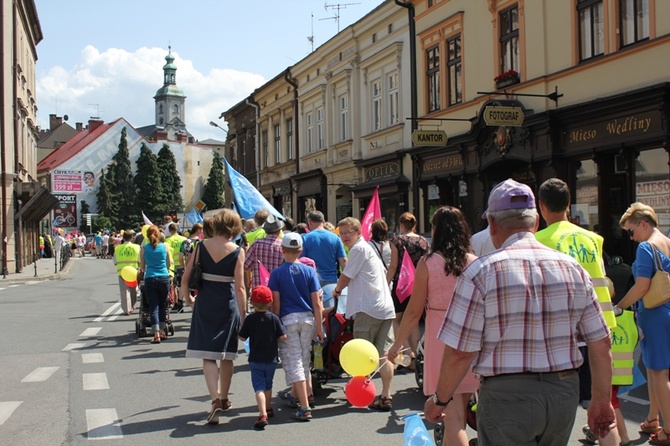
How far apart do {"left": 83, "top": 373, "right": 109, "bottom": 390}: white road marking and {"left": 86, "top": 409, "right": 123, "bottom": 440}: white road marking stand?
43.8 inches

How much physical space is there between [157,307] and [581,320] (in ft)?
30.3

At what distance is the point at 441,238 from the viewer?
4914mm

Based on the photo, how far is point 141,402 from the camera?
24.4ft

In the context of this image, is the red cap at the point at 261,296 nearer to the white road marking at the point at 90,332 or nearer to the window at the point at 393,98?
the white road marking at the point at 90,332

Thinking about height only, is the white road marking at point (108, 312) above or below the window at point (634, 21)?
below

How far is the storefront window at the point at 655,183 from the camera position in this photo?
1245 cm

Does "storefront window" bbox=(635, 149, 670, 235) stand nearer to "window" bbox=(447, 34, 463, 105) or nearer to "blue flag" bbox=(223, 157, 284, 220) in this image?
"blue flag" bbox=(223, 157, 284, 220)

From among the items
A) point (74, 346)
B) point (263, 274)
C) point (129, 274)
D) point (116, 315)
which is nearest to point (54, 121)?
point (116, 315)

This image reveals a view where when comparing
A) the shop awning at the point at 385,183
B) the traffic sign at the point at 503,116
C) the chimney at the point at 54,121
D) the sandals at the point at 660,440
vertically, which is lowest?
the sandals at the point at 660,440

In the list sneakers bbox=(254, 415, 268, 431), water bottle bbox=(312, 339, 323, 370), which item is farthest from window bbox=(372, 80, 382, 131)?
sneakers bbox=(254, 415, 268, 431)

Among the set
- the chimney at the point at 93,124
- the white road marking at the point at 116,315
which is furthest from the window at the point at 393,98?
the chimney at the point at 93,124

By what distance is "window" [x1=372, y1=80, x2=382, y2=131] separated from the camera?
24.1 meters

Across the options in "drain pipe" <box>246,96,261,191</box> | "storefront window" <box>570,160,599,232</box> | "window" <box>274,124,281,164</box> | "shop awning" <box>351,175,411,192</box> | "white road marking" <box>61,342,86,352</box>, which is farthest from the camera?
"drain pipe" <box>246,96,261,191</box>

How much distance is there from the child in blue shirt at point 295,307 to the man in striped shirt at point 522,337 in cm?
380
